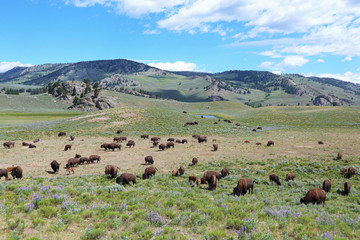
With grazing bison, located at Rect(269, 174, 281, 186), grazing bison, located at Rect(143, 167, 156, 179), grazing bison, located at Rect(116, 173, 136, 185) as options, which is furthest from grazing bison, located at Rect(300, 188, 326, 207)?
grazing bison, located at Rect(143, 167, 156, 179)

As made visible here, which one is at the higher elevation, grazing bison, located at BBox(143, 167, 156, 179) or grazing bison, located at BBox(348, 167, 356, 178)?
grazing bison, located at BBox(348, 167, 356, 178)

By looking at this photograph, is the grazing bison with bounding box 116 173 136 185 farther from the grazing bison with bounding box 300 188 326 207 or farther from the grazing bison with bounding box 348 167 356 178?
the grazing bison with bounding box 348 167 356 178

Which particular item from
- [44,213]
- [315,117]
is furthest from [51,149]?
[315,117]

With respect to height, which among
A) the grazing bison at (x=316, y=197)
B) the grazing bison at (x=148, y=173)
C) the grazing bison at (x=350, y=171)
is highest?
the grazing bison at (x=316, y=197)

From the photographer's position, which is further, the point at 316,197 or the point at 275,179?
the point at 275,179

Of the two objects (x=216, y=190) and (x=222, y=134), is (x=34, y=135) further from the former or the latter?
(x=216, y=190)

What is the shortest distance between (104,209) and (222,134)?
152 ft

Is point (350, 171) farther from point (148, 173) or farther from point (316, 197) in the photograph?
point (148, 173)

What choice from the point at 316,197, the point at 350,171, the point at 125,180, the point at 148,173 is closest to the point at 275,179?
the point at 316,197

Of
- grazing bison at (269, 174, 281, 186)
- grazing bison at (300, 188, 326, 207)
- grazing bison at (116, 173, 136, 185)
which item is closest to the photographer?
grazing bison at (300, 188, 326, 207)

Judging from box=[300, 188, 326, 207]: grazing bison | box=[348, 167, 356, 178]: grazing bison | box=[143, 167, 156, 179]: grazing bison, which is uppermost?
box=[300, 188, 326, 207]: grazing bison

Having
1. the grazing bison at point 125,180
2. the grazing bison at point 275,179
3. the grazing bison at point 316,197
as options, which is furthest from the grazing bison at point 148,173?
the grazing bison at point 316,197

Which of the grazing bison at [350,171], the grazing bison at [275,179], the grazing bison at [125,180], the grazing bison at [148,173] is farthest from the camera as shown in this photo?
the grazing bison at [350,171]

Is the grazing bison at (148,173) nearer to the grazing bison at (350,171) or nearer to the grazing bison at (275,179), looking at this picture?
the grazing bison at (275,179)
